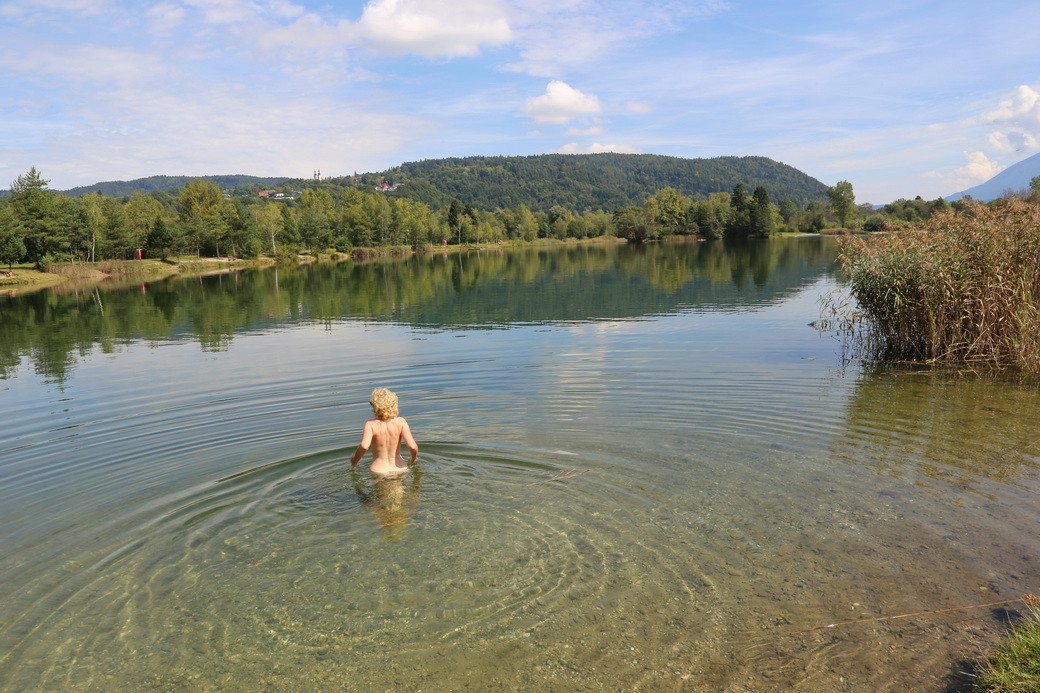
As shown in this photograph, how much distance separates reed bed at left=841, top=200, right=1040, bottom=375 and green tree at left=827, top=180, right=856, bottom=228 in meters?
157

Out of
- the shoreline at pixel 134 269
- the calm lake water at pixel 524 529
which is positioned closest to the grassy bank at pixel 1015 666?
the calm lake water at pixel 524 529

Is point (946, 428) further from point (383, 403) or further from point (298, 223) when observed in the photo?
point (298, 223)

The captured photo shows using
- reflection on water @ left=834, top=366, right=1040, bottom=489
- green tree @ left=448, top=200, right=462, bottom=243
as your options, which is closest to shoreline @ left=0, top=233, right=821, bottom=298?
green tree @ left=448, top=200, right=462, bottom=243

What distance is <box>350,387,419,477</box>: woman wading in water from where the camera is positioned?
29.5 feet

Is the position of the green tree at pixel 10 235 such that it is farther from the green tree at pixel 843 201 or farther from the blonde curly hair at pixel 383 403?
the green tree at pixel 843 201

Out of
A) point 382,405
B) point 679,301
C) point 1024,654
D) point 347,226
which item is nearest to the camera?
point 1024,654

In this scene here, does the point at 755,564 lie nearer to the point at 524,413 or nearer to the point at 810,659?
the point at 810,659

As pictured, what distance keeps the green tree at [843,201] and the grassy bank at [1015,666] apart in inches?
6766

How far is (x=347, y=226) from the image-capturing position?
132 meters

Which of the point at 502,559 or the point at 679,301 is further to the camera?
the point at 679,301

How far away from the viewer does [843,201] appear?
522ft

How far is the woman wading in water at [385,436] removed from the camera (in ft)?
29.5

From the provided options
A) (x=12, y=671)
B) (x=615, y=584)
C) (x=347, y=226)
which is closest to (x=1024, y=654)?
(x=615, y=584)

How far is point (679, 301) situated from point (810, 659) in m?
31.3
